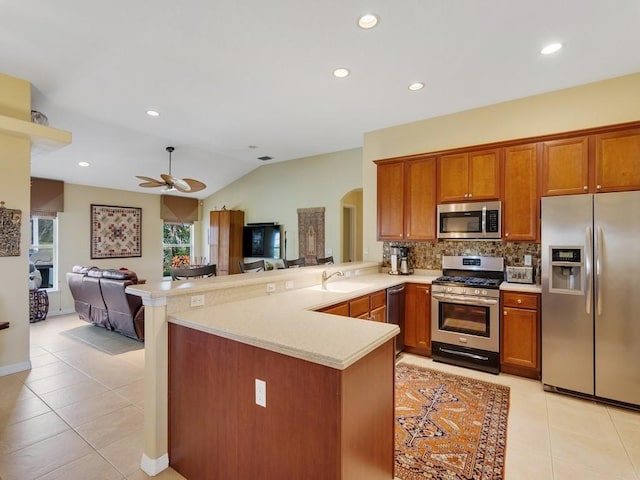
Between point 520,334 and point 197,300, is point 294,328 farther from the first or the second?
point 520,334

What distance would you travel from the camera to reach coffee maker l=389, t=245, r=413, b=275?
171 inches

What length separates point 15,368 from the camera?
3490 millimetres

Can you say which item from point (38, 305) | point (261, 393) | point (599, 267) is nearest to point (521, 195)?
point (599, 267)

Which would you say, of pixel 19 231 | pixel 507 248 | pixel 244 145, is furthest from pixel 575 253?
pixel 19 231

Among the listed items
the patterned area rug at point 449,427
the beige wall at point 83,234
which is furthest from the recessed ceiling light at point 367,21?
the beige wall at point 83,234

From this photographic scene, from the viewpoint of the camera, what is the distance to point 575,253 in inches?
116

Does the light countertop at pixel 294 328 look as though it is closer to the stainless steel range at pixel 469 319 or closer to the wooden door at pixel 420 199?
the stainless steel range at pixel 469 319

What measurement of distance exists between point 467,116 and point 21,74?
5.02 m

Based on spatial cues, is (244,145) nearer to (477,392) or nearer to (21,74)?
(21,74)

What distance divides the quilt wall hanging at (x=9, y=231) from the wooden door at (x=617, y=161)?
594cm

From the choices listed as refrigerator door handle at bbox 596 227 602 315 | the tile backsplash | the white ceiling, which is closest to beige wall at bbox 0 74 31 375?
the white ceiling

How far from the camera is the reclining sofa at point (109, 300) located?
4.35 metres

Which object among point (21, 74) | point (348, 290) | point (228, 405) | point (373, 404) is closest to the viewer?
point (373, 404)

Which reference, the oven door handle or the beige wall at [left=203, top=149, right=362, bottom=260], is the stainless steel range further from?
the beige wall at [left=203, top=149, right=362, bottom=260]
